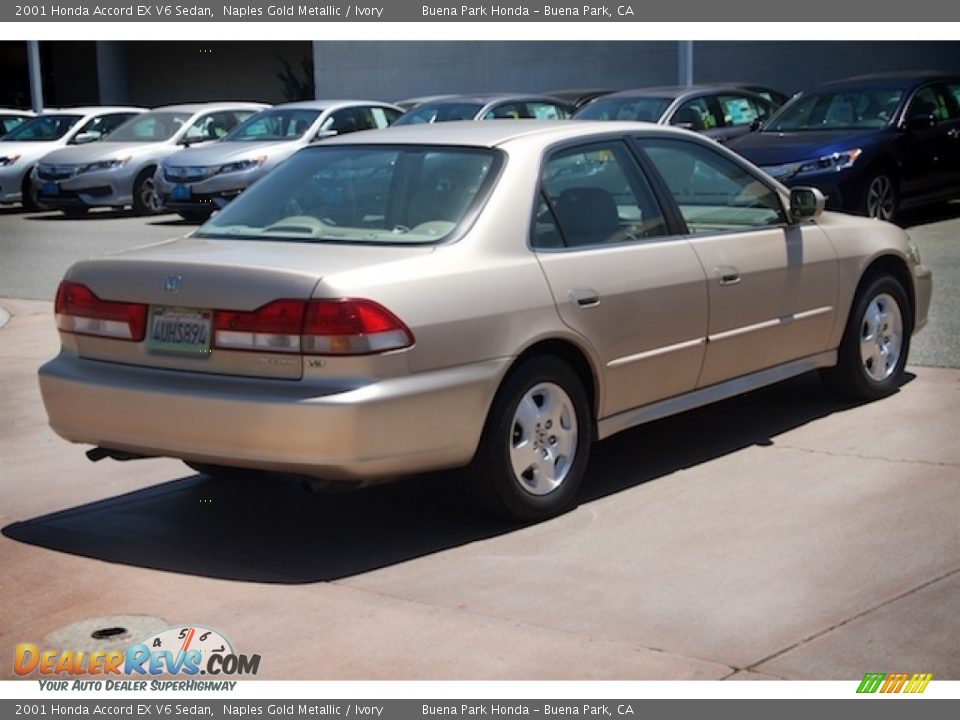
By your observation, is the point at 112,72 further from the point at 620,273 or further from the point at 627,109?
the point at 620,273

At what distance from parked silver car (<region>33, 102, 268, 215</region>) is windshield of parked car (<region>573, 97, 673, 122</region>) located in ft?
18.3

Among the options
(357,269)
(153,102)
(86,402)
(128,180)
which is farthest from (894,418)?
(153,102)

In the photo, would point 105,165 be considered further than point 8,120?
No

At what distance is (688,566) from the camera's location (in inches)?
222

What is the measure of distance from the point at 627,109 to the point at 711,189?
38.4 feet

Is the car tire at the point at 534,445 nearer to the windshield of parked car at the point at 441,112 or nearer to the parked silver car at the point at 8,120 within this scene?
the windshield of parked car at the point at 441,112

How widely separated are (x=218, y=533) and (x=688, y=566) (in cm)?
190

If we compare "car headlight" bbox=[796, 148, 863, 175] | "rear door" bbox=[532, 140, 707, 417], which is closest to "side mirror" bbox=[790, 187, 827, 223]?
"rear door" bbox=[532, 140, 707, 417]

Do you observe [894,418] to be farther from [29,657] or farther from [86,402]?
[29,657]

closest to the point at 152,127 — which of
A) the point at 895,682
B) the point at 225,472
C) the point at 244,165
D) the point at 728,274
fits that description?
the point at 244,165

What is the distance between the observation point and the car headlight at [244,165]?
19594 millimetres

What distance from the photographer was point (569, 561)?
5.77 meters

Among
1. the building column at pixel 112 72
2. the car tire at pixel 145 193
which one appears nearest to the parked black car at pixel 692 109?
the car tire at pixel 145 193
